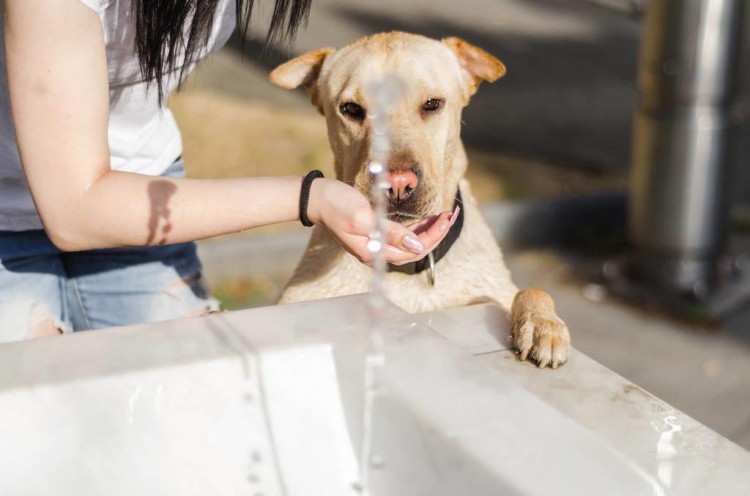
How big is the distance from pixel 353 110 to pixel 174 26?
87 centimetres

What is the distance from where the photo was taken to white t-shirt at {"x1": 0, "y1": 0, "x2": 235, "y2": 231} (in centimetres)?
172

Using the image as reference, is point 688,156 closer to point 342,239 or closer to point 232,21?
point 232,21

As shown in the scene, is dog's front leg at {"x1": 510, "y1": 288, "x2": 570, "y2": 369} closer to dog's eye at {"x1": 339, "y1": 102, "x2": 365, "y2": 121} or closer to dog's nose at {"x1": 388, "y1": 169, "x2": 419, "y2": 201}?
dog's nose at {"x1": 388, "y1": 169, "x2": 419, "y2": 201}

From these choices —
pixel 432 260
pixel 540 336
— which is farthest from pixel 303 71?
pixel 540 336

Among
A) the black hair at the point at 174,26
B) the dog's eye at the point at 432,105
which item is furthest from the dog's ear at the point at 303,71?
the black hair at the point at 174,26

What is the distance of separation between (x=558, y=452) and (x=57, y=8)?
937 mm

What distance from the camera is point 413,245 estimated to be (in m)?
1.52

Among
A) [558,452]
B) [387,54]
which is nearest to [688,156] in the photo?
[387,54]

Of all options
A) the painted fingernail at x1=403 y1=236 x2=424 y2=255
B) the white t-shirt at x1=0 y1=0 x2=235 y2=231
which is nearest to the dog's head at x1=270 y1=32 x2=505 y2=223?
the white t-shirt at x1=0 y1=0 x2=235 y2=231

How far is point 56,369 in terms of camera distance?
1.33 m

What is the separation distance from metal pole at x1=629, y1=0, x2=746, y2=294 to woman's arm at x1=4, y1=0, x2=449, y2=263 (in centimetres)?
277

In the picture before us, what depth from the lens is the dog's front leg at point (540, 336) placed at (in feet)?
4.93

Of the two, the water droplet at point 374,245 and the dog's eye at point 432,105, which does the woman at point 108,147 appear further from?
the dog's eye at point 432,105

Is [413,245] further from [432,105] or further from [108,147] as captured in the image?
[432,105]
